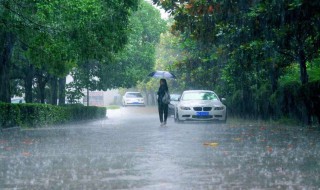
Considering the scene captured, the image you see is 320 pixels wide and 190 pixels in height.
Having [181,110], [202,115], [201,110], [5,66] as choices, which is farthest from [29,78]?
[202,115]

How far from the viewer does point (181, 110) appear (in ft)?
80.0

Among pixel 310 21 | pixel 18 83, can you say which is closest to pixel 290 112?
pixel 310 21

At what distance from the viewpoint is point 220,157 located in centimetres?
1021

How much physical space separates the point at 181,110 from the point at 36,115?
19.9 feet

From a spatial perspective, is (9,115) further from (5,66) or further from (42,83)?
(42,83)

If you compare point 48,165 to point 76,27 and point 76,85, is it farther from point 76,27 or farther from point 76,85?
point 76,85

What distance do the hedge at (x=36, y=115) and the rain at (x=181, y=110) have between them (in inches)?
2.2

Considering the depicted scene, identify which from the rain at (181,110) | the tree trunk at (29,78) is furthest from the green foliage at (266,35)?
the tree trunk at (29,78)

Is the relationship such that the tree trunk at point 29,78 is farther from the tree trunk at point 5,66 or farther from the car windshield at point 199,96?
the car windshield at point 199,96

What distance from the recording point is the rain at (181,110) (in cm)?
816

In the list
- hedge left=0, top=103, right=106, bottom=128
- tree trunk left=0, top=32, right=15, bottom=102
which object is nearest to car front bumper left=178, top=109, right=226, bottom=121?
hedge left=0, top=103, right=106, bottom=128

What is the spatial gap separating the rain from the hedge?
55mm

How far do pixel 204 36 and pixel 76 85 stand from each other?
1856 cm

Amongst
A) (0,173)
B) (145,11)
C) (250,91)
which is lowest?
(0,173)
